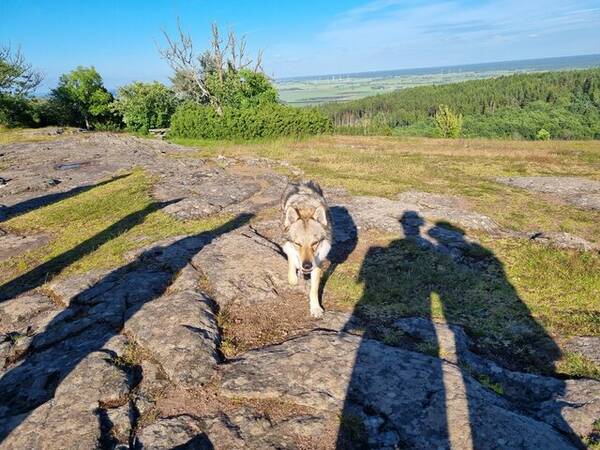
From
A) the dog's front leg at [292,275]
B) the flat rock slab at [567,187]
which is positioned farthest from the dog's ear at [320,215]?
the flat rock slab at [567,187]

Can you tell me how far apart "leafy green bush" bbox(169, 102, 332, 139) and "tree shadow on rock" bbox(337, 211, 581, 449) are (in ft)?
100

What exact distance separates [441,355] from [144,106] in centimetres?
4721

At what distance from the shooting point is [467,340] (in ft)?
22.1

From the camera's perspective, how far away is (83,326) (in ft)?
22.8

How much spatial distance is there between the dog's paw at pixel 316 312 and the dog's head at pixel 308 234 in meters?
0.75

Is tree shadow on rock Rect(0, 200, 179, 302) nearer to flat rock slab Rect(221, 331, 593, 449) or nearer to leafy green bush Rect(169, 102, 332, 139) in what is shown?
flat rock slab Rect(221, 331, 593, 449)

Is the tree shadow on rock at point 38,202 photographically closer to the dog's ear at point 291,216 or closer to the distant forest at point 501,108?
the dog's ear at point 291,216

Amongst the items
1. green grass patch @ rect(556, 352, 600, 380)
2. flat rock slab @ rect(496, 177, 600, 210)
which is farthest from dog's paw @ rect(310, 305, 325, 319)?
flat rock slab @ rect(496, 177, 600, 210)

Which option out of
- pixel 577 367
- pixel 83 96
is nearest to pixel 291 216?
pixel 577 367

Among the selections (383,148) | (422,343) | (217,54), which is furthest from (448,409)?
(217,54)

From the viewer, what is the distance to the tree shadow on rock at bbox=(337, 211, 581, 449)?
4.54 metres

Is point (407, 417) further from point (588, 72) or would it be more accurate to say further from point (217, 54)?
point (588, 72)

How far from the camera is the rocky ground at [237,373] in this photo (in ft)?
15.0

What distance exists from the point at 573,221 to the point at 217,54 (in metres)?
54.5
